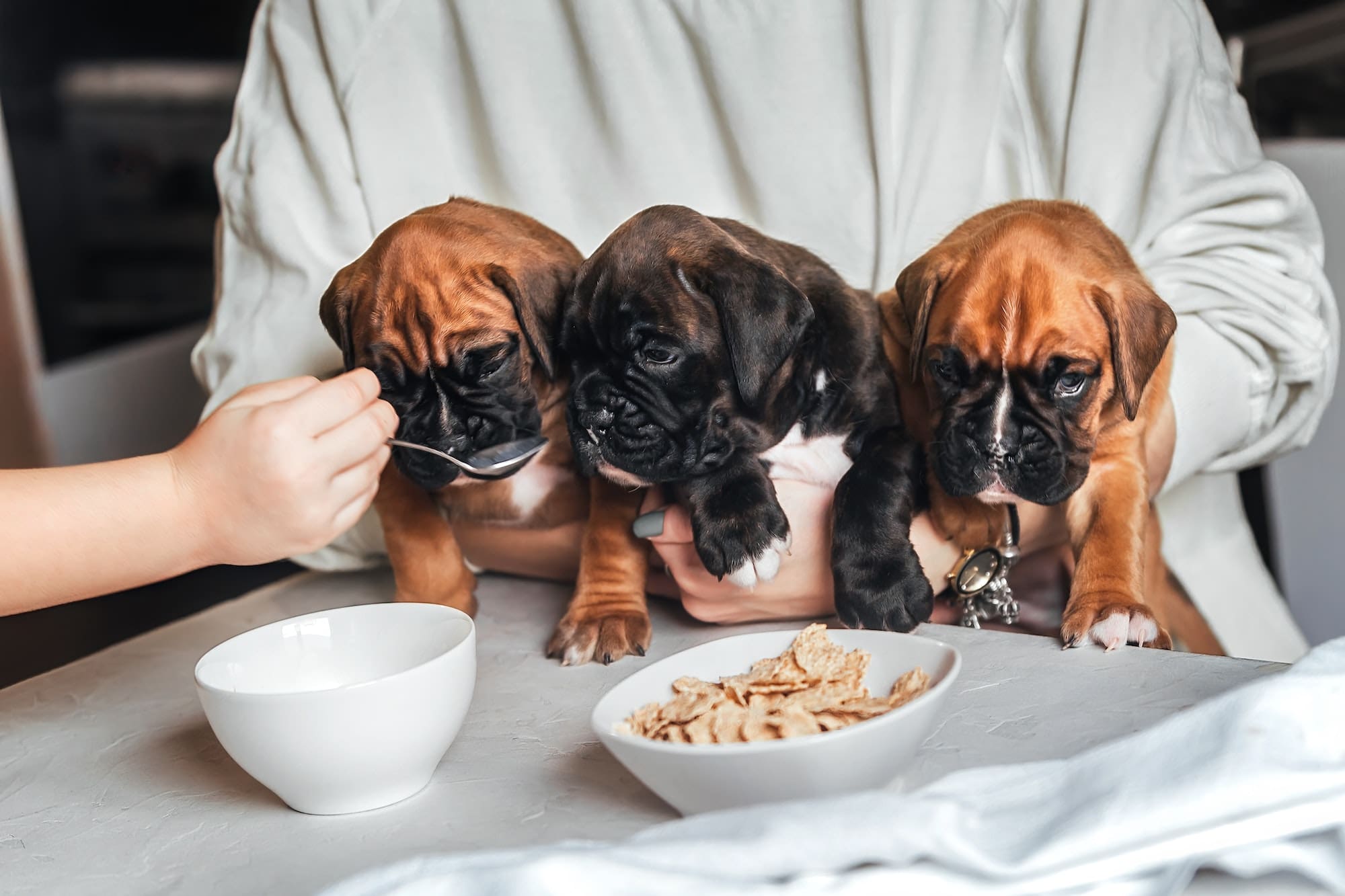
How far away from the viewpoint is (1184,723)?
2.80 ft

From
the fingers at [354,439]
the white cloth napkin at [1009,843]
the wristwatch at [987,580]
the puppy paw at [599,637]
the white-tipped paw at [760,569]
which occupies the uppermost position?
the fingers at [354,439]

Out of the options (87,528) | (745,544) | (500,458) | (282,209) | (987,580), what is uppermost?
(282,209)

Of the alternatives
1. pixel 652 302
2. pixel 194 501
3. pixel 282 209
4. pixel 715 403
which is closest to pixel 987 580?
pixel 715 403

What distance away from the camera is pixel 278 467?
96 centimetres

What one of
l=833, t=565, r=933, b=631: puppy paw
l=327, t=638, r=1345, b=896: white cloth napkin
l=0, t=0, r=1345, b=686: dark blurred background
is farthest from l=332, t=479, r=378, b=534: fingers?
l=0, t=0, r=1345, b=686: dark blurred background

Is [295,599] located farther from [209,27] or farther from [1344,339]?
[209,27]

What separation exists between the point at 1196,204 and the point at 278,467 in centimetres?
141

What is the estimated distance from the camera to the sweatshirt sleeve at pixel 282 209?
1900 millimetres

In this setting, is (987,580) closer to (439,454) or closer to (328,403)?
(439,454)

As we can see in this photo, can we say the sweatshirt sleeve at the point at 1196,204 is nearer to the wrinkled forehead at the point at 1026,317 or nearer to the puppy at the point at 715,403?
the wrinkled forehead at the point at 1026,317

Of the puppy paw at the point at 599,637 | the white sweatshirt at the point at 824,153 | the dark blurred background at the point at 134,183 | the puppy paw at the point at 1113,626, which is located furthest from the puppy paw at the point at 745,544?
the dark blurred background at the point at 134,183

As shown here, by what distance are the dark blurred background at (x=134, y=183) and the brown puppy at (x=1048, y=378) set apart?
7.24 feet

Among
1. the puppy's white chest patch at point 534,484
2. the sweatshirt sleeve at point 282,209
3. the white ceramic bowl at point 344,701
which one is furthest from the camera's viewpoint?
the sweatshirt sleeve at point 282,209

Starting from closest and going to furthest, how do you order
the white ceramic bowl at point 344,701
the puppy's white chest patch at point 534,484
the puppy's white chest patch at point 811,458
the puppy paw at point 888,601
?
the white ceramic bowl at point 344,701
the puppy paw at point 888,601
the puppy's white chest patch at point 811,458
the puppy's white chest patch at point 534,484
